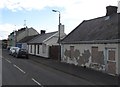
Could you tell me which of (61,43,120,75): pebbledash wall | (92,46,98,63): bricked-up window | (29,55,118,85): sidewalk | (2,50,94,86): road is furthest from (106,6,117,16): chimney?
(2,50,94,86): road

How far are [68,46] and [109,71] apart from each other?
1189cm

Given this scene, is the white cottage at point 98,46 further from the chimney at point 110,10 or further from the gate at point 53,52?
the gate at point 53,52

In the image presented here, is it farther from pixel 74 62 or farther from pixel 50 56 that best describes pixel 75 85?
pixel 50 56

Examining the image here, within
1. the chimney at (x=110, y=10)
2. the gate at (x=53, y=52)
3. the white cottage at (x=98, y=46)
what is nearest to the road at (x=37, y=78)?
the white cottage at (x=98, y=46)

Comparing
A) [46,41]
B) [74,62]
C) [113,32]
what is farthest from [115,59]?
[46,41]

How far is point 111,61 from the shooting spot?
22766 mm

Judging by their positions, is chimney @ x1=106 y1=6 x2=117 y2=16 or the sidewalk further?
chimney @ x1=106 y1=6 x2=117 y2=16

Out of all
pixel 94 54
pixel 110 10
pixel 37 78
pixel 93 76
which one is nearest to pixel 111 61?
pixel 93 76

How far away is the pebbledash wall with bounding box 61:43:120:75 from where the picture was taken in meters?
22.1

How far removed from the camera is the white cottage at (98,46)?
22.6 m

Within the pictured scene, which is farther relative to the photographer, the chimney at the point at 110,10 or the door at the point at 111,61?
the chimney at the point at 110,10

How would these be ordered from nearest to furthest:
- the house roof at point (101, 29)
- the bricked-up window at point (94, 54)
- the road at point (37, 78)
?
the road at point (37, 78)
the house roof at point (101, 29)
the bricked-up window at point (94, 54)

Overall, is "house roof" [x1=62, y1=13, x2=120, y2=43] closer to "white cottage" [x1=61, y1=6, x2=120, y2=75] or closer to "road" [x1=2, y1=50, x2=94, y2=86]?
"white cottage" [x1=61, y1=6, x2=120, y2=75]

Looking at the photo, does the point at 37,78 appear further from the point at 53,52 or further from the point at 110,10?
the point at 53,52
